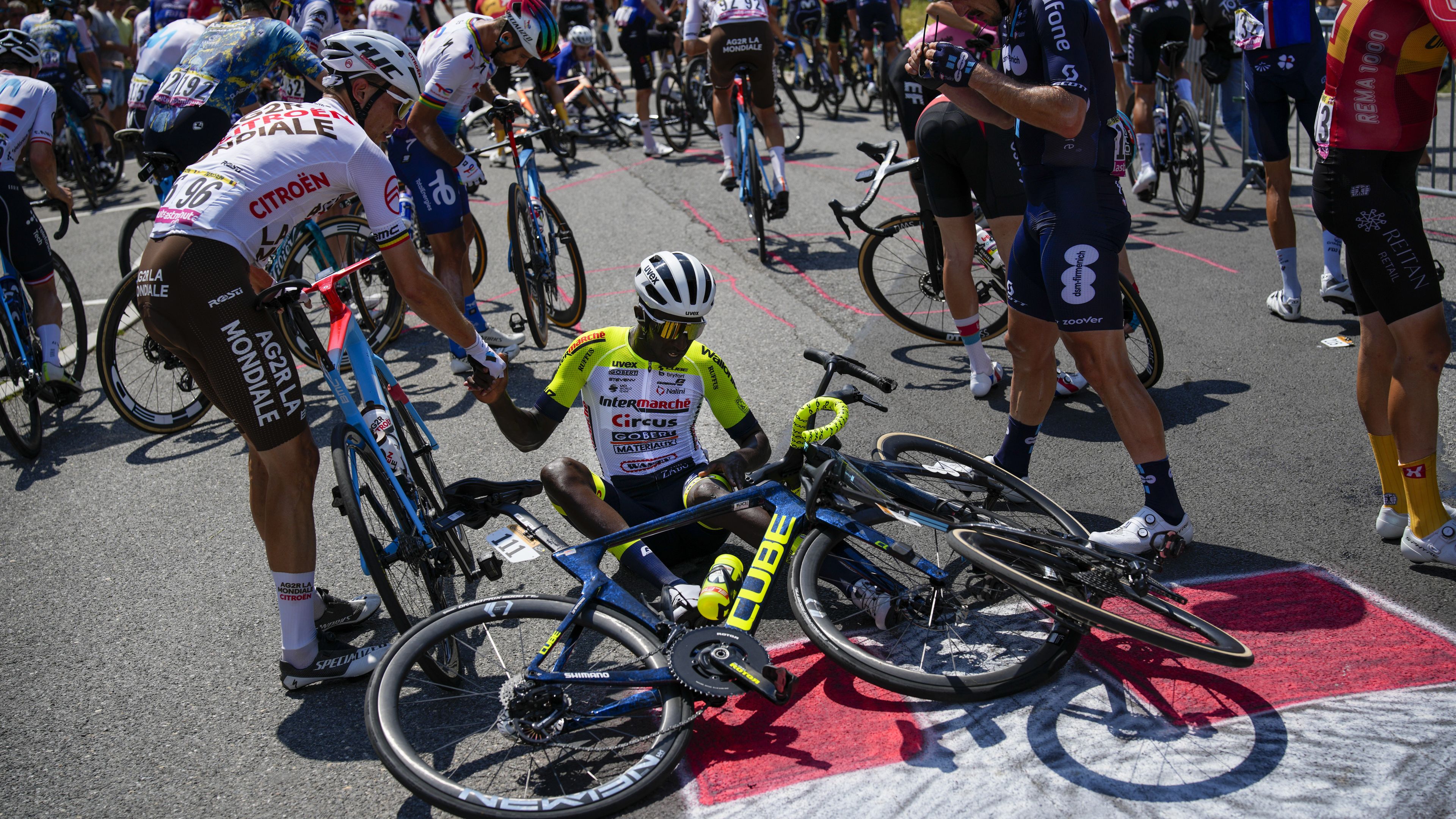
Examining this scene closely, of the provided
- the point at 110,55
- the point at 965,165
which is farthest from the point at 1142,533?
the point at 110,55

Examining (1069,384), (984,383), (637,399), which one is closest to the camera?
(637,399)

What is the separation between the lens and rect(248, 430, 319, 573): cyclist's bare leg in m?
3.40

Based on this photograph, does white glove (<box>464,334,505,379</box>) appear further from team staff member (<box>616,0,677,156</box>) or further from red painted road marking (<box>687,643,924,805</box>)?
team staff member (<box>616,0,677,156</box>)

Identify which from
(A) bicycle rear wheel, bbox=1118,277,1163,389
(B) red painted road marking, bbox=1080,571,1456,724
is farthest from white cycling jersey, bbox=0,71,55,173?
(B) red painted road marking, bbox=1080,571,1456,724

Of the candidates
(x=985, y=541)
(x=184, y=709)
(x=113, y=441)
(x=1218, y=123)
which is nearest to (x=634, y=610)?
(x=985, y=541)

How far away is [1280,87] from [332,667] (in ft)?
20.2

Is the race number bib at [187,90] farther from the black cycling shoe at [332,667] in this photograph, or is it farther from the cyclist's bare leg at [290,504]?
the black cycling shoe at [332,667]

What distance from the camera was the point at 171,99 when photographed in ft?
20.6

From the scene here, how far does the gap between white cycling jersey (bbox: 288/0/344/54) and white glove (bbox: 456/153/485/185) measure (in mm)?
3719

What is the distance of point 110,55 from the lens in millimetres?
15297

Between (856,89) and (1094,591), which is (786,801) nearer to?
(1094,591)

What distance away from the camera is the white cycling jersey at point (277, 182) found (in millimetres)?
3324

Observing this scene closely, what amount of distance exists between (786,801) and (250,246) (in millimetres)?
2530

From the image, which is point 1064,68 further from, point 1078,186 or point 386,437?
point 386,437
